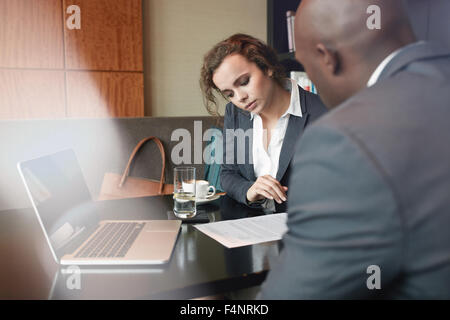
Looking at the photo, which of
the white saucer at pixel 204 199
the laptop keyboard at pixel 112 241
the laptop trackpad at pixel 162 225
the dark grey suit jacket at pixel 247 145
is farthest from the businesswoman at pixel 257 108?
the laptop keyboard at pixel 112 241

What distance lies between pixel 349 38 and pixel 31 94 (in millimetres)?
2264

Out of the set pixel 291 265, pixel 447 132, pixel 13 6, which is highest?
pixel 13 6

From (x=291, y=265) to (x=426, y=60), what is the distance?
0.37 meters

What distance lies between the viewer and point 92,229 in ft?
3.46

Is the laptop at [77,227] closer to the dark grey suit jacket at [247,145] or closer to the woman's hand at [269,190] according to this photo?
the woman's hand at [269,190]

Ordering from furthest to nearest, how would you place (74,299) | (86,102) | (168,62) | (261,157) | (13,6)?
(168,62), (86,102), (13,6), (261,157), (74,299)

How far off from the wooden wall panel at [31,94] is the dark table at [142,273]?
59.6 inches

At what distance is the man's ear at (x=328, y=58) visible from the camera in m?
0.63

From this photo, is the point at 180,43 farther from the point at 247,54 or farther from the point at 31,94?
the point at 247,54

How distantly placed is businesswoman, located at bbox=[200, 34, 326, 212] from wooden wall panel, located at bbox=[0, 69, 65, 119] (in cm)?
113

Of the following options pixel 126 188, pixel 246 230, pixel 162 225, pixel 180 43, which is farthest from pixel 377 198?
pixel 180 43

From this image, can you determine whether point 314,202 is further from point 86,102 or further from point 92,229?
point 86,102

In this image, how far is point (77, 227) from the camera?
1016 millimetres

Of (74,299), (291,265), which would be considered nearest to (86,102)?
(74,299)
